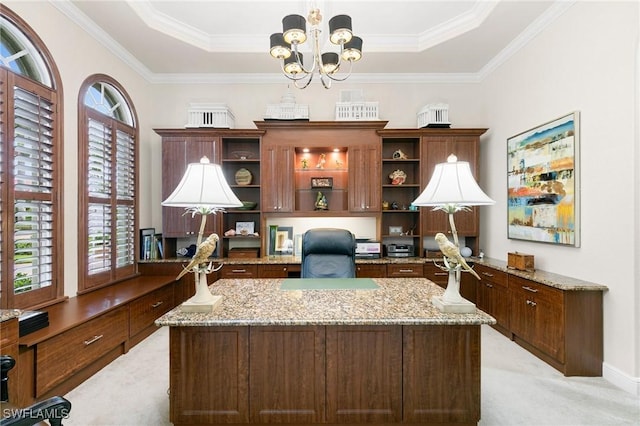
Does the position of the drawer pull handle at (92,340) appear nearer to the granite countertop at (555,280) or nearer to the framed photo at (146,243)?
the framed photo at (146,243)

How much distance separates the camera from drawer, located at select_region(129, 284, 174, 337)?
300cm

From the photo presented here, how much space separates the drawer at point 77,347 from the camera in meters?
2.05

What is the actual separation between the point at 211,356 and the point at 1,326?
3.80 ft

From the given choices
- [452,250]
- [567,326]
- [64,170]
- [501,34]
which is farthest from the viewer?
[501,34]

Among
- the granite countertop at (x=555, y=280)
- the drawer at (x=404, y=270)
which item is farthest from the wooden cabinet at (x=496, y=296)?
the drawer at (x=404, y=270)

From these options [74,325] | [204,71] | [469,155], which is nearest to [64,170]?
[74,325]

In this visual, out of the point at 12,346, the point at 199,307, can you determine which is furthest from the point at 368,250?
the point at 12,346

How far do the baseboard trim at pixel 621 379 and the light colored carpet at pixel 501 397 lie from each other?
0.04 meters

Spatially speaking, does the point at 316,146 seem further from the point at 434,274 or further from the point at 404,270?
the point at 434,274

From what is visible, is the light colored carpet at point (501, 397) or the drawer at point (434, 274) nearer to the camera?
the light colored carpet at point (501, 397)

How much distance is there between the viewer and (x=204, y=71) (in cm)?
420

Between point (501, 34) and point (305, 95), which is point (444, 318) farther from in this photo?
point (305, 95)

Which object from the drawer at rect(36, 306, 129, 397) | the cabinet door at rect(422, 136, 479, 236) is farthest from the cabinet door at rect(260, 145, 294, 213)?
the drawer at rect(36, 306, 129, 397)

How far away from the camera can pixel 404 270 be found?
3.81 m
